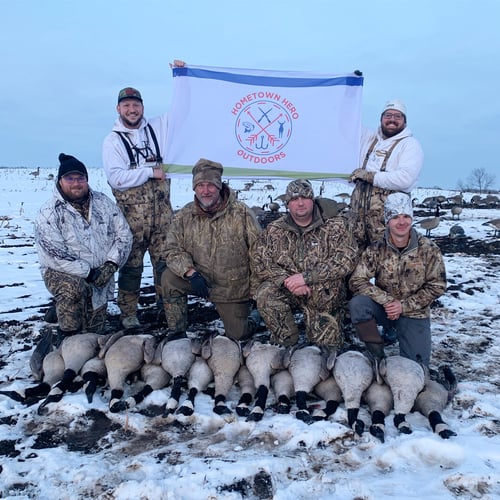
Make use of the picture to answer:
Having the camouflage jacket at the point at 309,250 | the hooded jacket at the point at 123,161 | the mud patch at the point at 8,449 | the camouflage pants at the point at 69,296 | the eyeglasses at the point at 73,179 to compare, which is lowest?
the mud patch at the point at 8,449

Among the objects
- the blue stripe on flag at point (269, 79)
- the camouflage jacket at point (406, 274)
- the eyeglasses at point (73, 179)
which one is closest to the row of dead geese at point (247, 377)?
the camouflage jacket at point (406, 274)

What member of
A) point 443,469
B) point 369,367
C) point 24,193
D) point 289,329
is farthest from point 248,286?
point 24,193

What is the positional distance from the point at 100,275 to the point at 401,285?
289 centimetres

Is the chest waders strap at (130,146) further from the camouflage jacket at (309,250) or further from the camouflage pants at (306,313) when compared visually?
the camouflage pants at (306,313)

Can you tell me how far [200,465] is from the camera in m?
2.96

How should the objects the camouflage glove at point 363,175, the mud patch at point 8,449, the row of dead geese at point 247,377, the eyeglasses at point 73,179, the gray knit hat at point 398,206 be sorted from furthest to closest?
the camouflage glove at point 363,175 → the eyeglasses at point 73,179 → the gray knit hat at point 398,206 → the row of dead geese at point 247,377 → the mud patch at point 8,449

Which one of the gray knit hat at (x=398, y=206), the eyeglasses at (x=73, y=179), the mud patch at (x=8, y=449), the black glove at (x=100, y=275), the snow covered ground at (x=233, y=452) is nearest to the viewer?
the snow covered ground at (x=233, y=452)

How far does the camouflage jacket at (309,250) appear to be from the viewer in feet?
15.2

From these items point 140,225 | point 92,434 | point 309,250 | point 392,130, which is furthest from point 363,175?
point 92,434

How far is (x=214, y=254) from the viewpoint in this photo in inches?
197

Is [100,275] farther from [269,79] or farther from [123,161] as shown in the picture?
[269,79]

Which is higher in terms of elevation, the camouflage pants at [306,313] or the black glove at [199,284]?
the black glove at [199,284]

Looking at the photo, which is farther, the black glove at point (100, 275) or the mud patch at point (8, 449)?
the black glove at point (100, 275)

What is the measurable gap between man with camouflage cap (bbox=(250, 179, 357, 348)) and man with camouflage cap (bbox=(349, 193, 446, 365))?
0.93 feet
